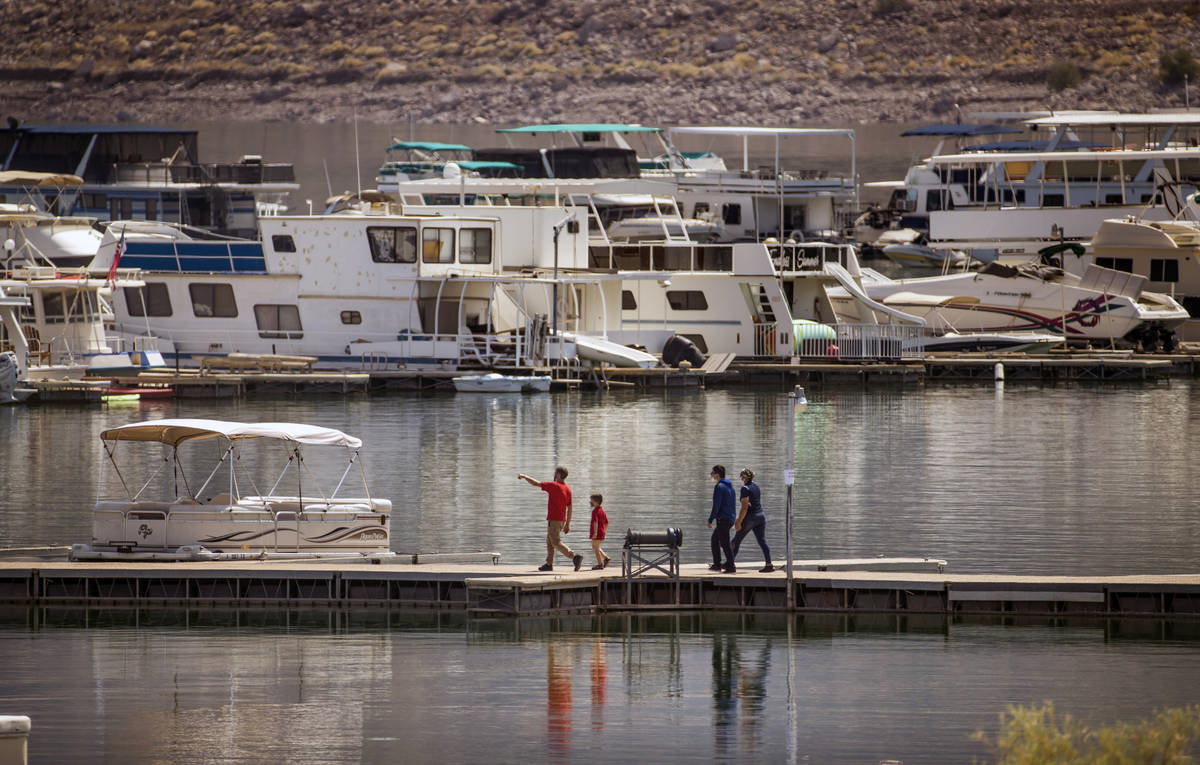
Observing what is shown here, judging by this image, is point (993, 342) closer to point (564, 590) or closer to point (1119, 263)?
point (1119, 263)

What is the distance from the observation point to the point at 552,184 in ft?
233

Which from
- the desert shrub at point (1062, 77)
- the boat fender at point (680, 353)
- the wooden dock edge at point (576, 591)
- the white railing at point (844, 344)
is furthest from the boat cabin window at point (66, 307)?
the desert shrub at point (1062, 77)

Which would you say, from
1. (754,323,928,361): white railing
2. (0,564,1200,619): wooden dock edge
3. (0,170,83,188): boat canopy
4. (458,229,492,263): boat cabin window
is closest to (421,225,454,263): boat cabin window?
(458,229,492,263): boat cabin window

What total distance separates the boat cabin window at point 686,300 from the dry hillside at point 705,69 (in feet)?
395

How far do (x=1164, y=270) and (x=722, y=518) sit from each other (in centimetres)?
3757

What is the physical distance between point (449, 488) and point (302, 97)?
161 meters

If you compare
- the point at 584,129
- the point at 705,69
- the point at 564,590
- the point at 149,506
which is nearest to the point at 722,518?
the point at 564,590

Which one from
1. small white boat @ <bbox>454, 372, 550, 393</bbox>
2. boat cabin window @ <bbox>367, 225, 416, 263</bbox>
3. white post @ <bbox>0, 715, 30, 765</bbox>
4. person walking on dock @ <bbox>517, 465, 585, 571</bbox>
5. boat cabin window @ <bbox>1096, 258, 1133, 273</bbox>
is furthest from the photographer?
boat cabin window @ <bbox>1096, 258, 1133, 273</bbox>

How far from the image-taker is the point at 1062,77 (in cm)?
16888

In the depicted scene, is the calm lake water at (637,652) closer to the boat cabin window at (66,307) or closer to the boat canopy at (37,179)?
the boat cabin window at (66,307)

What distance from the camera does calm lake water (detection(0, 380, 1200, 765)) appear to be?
63.4 ft

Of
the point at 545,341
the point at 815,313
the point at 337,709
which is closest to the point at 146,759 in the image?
the point at 337,709

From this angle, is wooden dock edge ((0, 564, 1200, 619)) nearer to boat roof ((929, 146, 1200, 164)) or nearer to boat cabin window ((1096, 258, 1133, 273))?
boat cabin window ((1096, 258, 1133, 273))

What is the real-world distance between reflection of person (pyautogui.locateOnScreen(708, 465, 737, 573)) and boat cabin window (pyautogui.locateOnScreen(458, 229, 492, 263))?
2571 centimetres
